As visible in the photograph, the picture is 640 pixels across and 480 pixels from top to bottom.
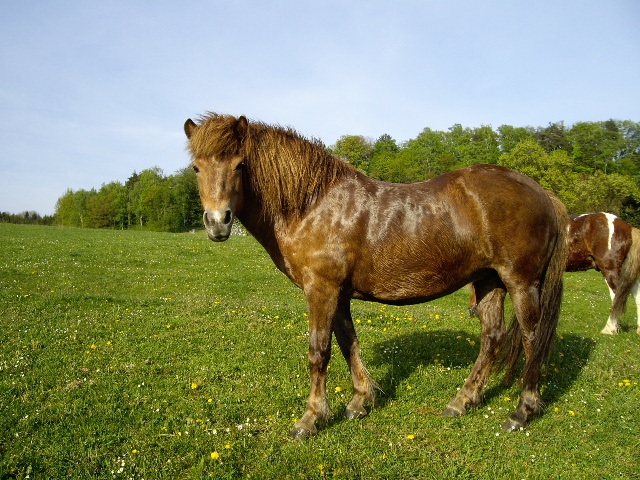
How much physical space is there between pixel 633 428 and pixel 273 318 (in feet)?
18.4

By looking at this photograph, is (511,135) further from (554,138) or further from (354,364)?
(354,364)

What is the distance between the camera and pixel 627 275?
1041 cm

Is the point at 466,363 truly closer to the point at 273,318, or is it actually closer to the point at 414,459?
the point at 414,459

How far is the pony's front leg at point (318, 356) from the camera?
14.0 ft

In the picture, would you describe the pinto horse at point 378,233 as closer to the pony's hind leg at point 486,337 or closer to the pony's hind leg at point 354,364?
the pony's hind leg at point 354,364

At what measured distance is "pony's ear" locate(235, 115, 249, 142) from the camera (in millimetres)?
4227

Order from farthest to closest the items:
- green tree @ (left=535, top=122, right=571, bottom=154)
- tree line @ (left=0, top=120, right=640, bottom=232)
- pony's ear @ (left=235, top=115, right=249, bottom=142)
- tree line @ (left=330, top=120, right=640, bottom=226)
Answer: green tree @ (left=535, top=122, right=571, bottom=154) → tree line @ (left=0, top=120, right=640, bottom=232) → tree line @ (left=330, top=120, right=640, bottom=226) → pony's ear @ (left=235, top=115, right=249, bottom=142)

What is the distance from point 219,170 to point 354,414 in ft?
9.93

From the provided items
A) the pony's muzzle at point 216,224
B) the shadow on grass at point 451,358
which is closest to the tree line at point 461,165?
the shadow on grass at point 451,358

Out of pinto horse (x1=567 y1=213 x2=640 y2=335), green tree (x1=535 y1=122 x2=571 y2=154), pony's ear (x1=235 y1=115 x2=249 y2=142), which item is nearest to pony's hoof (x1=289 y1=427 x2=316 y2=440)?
pony's ear (x1=235 y1=115 x2=249 y2=142)

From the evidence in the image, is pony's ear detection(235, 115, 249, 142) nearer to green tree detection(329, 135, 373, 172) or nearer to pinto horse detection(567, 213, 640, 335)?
pinto horse detection(567, 213, 640, 335)

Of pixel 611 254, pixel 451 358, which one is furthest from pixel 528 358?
pixel 611 254

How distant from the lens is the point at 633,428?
4.47 metres

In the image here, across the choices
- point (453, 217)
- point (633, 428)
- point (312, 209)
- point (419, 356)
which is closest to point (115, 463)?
point (312, 209)
